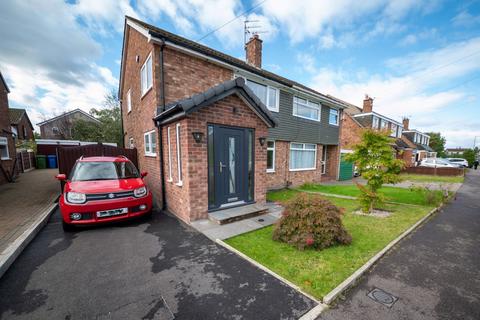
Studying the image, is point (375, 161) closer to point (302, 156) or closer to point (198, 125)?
point (198, 125)

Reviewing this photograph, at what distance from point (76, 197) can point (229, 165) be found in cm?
378

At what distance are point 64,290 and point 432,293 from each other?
204 inches

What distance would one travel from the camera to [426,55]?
372 inches

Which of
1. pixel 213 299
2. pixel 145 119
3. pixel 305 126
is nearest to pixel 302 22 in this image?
pixel 305 126

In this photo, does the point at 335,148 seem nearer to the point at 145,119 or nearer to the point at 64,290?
the point at 145,119

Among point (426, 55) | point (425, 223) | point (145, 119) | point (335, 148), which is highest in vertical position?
point (426, 55)

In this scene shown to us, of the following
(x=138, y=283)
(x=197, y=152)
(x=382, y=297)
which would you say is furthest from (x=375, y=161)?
(x=138, y=283)

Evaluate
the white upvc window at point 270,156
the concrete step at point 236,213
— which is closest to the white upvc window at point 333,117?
the white upvc window at point 270,156

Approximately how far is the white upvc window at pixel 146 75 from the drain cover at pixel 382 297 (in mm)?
7808

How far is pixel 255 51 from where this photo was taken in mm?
11430

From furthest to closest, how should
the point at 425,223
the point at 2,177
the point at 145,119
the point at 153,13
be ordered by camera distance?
1. the point at 2,177
2. the point at 145,119
3. the point at 153,13
4. the point at 425,223

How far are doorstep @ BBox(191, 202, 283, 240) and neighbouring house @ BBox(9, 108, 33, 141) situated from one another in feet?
94.3

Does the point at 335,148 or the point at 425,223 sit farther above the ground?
the point at 335,148

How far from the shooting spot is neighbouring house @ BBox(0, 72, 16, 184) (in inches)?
418
